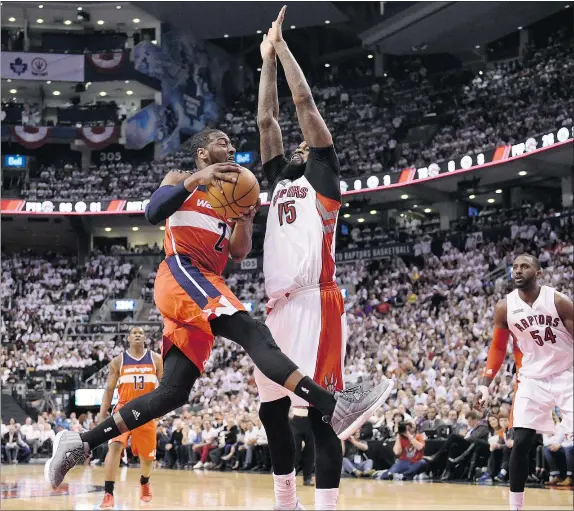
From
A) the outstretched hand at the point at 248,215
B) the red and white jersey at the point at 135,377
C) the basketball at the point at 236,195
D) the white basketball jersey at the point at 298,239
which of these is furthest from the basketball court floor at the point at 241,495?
the basketball at the point at 236,195

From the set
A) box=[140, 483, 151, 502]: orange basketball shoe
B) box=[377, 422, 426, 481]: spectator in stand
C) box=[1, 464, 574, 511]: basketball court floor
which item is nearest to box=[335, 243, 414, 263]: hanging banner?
box=[1, 464, 574, 511]: basketball court floor

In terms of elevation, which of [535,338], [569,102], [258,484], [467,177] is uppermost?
[569,102]

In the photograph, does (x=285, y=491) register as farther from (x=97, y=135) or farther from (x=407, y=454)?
(x=97, y=135)

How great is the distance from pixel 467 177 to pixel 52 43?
24299 mm

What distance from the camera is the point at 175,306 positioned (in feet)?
15.5

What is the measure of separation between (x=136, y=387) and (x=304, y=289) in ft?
18.2

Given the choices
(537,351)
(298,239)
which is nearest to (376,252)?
(537,351)

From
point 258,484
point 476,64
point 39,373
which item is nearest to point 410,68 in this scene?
point 476,64

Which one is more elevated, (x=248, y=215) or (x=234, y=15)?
(x=234, y=15)

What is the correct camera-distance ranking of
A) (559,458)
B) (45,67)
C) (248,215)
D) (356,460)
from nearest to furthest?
(248,215) < (559,458) < (356,460) < (45,67)

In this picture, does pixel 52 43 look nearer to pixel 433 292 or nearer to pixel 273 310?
pixel 433 292

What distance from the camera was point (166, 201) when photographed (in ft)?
15.5

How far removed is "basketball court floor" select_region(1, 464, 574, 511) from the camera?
9.74 meters

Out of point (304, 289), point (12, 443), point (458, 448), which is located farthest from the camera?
point (12, 443)
